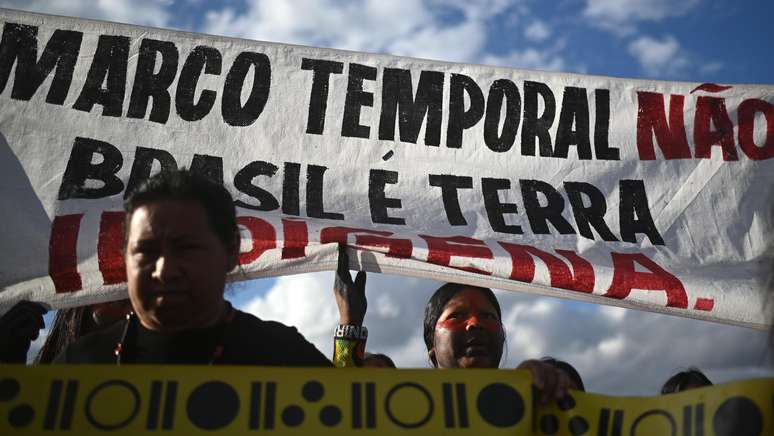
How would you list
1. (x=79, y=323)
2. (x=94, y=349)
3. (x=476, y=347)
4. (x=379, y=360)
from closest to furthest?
(x=94, y=349)
(x=79, y=323)
(x=476, y=347)
(x=379, y=360)

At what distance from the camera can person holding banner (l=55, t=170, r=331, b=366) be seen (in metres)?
1.91

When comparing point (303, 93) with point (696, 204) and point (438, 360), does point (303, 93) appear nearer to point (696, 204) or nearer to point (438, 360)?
point (438, 360)

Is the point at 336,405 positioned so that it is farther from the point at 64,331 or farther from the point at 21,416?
the point at 64,331

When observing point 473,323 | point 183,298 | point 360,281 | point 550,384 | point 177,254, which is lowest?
point 550,384

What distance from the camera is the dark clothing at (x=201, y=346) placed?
6.47ft

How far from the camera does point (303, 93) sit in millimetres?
3576

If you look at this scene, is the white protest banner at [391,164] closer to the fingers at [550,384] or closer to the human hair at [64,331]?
the human hair at [64,331]

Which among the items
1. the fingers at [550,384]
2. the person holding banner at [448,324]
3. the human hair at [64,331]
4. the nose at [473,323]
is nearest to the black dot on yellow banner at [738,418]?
the fingers at [550,384]

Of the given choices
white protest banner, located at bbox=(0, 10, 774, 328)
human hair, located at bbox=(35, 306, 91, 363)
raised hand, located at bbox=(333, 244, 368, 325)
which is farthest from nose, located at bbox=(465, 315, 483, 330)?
human hair, located at bbox=(35, 306, 91, 363)

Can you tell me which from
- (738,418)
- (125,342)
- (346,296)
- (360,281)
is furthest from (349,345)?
(738,418)

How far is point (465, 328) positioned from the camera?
128 inches

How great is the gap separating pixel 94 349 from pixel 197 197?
1.68ft

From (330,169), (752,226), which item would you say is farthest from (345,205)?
(752,226)

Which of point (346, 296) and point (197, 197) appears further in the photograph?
point (346, 296)
